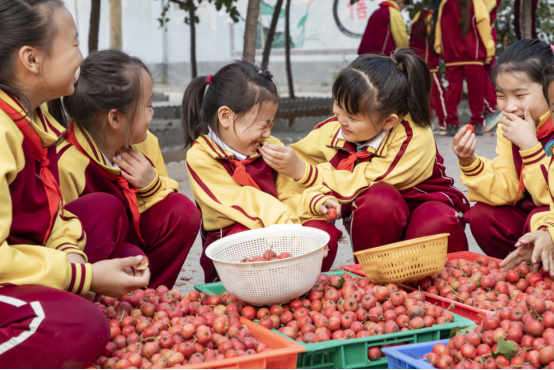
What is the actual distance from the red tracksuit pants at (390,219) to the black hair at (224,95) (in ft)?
2.05

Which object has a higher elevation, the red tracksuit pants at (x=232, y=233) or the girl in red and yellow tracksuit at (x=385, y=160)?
the girl in red and yellow tracksuit at (x=385, y=160)

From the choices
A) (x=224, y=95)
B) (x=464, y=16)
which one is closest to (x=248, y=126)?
(x=224, y=95)

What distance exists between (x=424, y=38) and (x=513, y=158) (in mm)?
5585

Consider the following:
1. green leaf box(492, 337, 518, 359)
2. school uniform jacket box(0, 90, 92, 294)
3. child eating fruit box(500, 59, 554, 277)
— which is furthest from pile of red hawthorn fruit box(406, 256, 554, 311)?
school uniform jacket box(0, 90, 92, 294)

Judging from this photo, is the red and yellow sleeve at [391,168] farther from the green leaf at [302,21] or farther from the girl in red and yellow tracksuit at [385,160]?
the green leaf at [302,21]

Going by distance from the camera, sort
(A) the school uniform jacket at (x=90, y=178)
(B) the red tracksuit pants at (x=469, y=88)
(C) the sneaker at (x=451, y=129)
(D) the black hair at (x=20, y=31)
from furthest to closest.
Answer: (C) the sneaker at (x=451, y=129), (B) the red tracksuit pants at (x=469, y=88), (A) the school uniform jacket at (x=90, y=178), (D) the black hair at (x=20, y=31)

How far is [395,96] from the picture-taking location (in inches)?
104

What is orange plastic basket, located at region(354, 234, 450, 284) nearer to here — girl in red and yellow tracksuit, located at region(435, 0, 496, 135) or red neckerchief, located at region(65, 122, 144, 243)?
red neckerchief, located at region(65, 122, 144, 243)

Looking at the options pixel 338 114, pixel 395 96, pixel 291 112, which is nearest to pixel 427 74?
pixel 395 96

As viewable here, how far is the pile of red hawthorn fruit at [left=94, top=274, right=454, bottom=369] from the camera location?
5.73 ft

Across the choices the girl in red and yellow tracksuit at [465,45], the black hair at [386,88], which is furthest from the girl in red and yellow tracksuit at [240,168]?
the girl in red and yellow tracksuit at [465,45]

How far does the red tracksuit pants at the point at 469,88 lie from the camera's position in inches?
285

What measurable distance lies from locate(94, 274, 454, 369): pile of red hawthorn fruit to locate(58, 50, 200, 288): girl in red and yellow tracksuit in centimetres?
33

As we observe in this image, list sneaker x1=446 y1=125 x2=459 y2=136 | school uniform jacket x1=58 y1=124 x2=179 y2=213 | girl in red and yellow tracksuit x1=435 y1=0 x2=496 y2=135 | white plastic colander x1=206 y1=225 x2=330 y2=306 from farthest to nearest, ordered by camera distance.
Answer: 1. sneaker x1=446 y1=125 x2=459 y2=136
2. girl in red and yellow tracksuit x1=435 y1=0 x2=496 y2=135
3. school uniform jacket x1=58 y1=124 x2=179 y2=213
4. white plastic colander x1=206 y1=225 x2=330 y2=306
